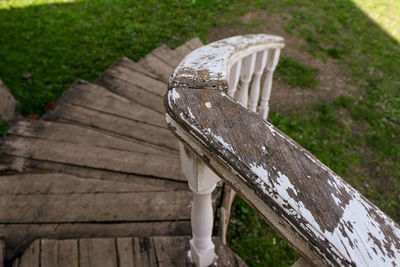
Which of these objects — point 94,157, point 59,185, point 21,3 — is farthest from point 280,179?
point 21,3

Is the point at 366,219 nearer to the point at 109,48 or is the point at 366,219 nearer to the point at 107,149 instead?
the point at 107,149

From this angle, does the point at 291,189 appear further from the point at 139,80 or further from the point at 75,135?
the point at 139,80

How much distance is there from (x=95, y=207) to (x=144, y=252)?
0.51 m

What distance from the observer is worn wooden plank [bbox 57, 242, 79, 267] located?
154 centimetres

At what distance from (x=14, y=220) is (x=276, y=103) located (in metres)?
3.63

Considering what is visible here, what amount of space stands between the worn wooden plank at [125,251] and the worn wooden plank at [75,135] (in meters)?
0.93

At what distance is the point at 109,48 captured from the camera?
512 centimetres

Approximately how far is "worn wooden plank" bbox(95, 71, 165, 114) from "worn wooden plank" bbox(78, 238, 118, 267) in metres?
1.64

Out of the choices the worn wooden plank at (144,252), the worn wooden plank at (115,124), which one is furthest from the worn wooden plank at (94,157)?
the worn wooden plank at (144,252)

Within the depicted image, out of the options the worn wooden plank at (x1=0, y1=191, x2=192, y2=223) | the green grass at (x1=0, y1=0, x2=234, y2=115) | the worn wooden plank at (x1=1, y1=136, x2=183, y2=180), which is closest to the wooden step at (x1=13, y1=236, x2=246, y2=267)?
the worn wooden plank at (x1=0, y1=191, x2=192, y2=223)

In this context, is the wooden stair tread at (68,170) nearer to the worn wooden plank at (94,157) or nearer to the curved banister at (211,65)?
the worn wooden plank at (94,157)

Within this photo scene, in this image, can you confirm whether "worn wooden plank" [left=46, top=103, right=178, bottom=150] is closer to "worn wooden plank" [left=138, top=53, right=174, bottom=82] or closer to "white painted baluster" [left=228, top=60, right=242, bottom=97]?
"worn wooden plank" [left=138, top=53, right=174, bottom=82]

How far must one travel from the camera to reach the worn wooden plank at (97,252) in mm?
1547

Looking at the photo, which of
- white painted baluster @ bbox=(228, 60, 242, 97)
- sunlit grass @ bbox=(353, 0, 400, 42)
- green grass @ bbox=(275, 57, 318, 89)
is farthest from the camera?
sunlit grass @ bbox=(353, 0, 400, 42)
